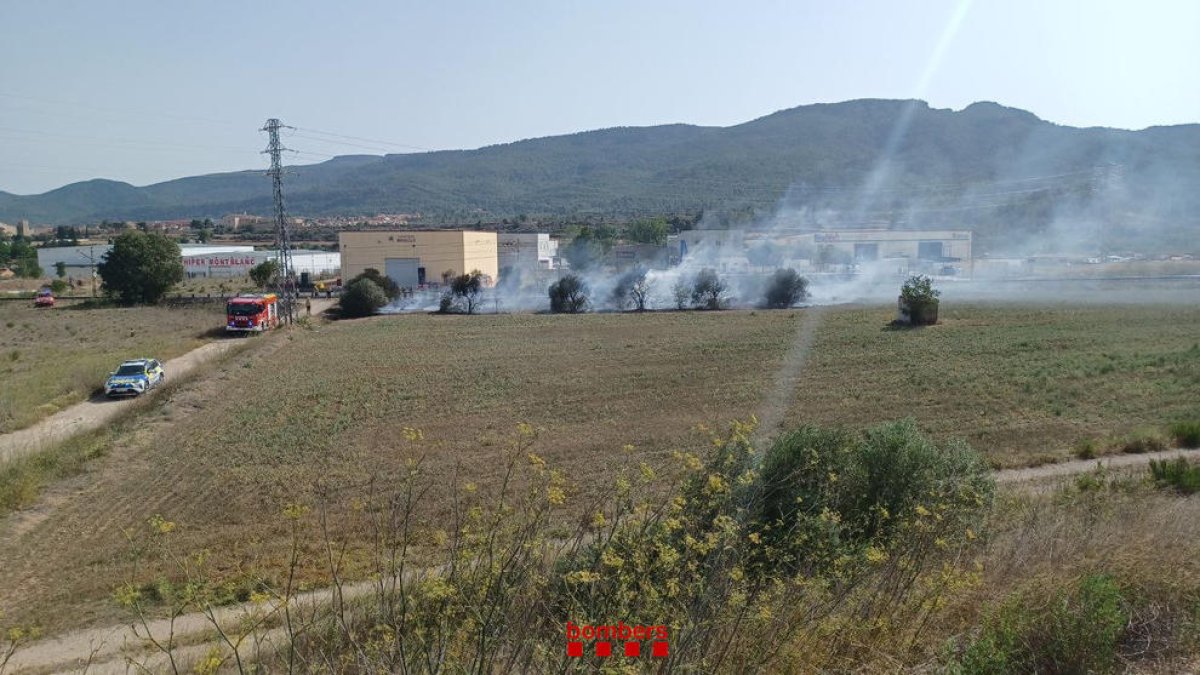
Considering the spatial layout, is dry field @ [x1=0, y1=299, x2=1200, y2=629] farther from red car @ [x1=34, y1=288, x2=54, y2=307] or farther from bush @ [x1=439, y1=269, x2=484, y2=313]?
red car @ [x1=34, y1=288, x2=54, y2=307]

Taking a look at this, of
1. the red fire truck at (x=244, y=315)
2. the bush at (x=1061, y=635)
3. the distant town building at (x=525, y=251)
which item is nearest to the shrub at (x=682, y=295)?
the red fire truck at (x=244, y=315)

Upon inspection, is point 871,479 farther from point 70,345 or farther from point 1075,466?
point 70,345

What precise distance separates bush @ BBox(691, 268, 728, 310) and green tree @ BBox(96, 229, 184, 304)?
117ft

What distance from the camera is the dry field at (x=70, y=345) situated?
24438 mm

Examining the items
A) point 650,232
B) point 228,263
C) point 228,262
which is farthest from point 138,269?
point 650,232

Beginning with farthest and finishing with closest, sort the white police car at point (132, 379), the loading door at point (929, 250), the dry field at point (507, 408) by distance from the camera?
the loading door at point (929, 250) → the white police car at point (132, 379) → the dry field at point (507, 408)

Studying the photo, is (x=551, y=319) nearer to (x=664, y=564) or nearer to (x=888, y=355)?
(x=888, y=355)

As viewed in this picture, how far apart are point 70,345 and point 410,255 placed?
28.9m

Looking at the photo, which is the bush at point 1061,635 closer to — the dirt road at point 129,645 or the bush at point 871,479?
the bush at point 871,479

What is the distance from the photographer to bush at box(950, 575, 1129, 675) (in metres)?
3.92

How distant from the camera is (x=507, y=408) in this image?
21.4m

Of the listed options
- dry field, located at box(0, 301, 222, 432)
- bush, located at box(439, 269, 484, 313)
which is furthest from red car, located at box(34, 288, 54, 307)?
bush, located at box(439, 269, 484, 313)

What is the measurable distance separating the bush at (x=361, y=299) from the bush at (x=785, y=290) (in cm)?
2398

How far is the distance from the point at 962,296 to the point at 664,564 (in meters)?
54.6
